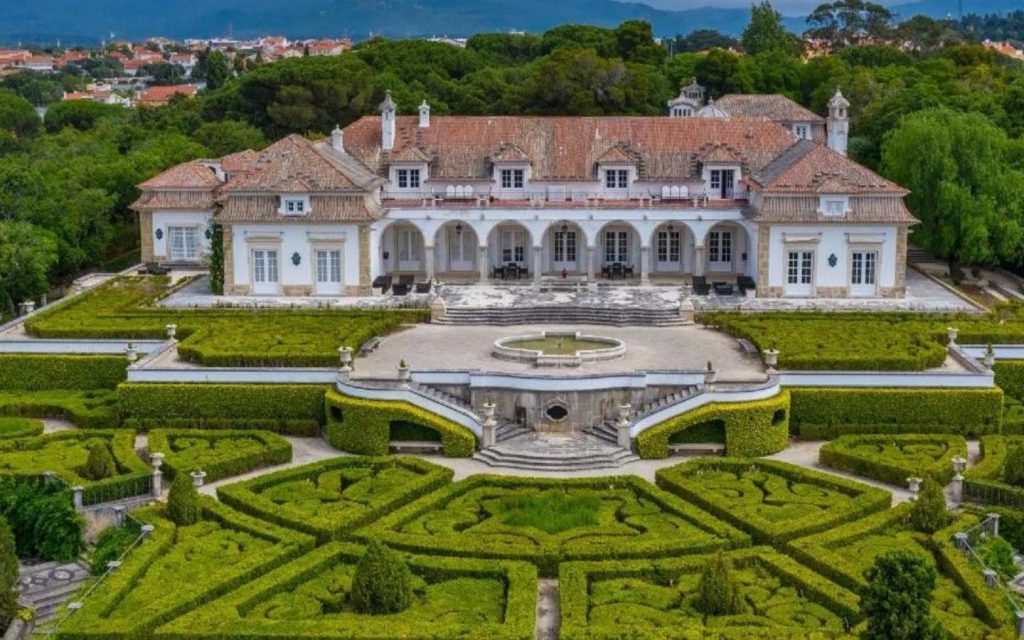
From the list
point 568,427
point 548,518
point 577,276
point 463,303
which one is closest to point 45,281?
point 463,303

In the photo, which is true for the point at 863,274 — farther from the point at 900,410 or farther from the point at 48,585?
the point at 48,585

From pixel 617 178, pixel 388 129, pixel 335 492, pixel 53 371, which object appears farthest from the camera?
pixel 388 129

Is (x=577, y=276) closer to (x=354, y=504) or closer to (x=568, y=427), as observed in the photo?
(x=568, y=427)

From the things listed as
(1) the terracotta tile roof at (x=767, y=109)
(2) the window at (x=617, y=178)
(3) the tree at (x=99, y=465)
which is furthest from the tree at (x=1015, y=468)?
(1) the terracotta tile roof at (x=767, y=109)

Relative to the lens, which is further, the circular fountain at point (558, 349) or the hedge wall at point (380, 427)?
the circular fountain at point (558, 349)

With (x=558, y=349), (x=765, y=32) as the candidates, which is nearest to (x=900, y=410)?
(x=558, y=349)

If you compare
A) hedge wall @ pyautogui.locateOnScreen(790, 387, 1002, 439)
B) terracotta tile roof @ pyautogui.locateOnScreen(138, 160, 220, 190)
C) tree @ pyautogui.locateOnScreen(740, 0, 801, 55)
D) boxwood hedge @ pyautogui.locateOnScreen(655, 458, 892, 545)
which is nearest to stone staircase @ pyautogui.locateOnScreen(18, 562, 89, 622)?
boxwood hedge @ pyautogui.locateOnScreen(655, 458, 892, 545)

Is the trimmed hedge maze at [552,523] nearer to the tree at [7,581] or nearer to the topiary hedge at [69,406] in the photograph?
the tree at [7,581]
